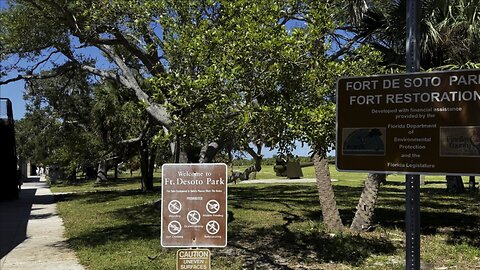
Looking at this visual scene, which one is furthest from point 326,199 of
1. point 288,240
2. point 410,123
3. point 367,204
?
point 410,123

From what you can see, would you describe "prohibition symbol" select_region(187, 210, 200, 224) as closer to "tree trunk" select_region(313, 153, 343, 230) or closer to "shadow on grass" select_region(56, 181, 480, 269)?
"shadow on grass" select_region(56, 181, 480, 269)

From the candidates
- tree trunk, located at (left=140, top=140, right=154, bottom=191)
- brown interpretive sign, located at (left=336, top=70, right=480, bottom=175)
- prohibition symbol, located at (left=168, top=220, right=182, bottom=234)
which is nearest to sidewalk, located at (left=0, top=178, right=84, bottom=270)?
prohibition symbol, located at (left=168, top=220, right=182, bottom=234)

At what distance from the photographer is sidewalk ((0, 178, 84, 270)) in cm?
816

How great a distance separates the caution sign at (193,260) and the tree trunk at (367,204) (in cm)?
596

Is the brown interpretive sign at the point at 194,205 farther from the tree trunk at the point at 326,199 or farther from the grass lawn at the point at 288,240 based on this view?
the tree trunk at the point at 326,199

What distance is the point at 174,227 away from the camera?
5.11 meters

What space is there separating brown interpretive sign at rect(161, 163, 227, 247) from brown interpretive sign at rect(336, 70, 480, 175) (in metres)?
1.58

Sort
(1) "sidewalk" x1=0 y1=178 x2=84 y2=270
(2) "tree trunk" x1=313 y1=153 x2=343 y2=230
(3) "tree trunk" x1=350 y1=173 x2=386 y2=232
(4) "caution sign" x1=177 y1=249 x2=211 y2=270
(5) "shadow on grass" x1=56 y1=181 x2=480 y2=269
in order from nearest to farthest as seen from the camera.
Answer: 1. (4) "caution sign" x1=177 y1=249 x2=211 y2=270
2. (1) "sidewalk" x1=0 y1=178 x2=84 y2=270
3. (5) "shadow on grass" x1=56 y1=181 x2=480 y2=269
4. (3) "tree trunk" x1=350 y1=173 x2=386 y2=232
5. (2) "tree trunk" x1=313 y1=153 x2=343 y2=230

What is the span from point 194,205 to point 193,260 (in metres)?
0.55

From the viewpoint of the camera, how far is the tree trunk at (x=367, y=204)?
1018 cm

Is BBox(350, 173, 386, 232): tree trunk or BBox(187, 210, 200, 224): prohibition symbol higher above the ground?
BBox(187, 210, 200, 224): prohibition symbol

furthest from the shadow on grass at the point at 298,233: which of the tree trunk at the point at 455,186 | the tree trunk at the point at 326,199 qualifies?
the tree trunk at the point at 455,186

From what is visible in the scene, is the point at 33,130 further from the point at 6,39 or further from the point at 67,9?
the point at 67,9

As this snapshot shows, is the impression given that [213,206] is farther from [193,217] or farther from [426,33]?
[426,33]
